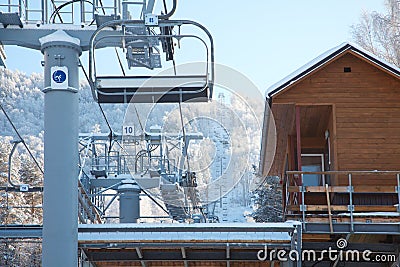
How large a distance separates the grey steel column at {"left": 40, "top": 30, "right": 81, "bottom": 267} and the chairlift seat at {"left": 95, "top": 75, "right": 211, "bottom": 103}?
227 cm

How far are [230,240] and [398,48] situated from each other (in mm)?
27002

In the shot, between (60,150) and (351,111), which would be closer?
(60,150)

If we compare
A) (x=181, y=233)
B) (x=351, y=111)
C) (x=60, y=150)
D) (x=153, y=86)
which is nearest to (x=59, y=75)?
(x=60, y=150)

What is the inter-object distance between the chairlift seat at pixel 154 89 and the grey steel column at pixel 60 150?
7.46ft

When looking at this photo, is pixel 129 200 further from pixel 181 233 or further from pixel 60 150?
pixel 60 150

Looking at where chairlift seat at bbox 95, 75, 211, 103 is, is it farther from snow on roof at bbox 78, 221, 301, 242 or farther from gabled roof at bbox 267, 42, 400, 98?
gabled roof at bbox 267, 42, 400, 98

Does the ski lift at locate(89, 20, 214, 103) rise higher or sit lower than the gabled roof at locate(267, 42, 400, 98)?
lower

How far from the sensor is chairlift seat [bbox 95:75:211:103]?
11.2 metres

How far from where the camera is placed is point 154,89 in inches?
443

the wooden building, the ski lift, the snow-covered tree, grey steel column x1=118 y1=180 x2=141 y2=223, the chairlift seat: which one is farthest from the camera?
the snow-covered tree

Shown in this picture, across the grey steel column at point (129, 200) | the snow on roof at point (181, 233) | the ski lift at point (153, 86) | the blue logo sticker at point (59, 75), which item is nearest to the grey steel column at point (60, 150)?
the blue logo sticker at point (59, 75)

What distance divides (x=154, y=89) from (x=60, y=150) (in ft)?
9.56

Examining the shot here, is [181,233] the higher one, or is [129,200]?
[129,200]

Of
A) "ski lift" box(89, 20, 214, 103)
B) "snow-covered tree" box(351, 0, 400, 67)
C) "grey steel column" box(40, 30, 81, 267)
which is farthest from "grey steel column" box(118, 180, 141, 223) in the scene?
"snow-covered tree" box(351, 0, 400, 67)
